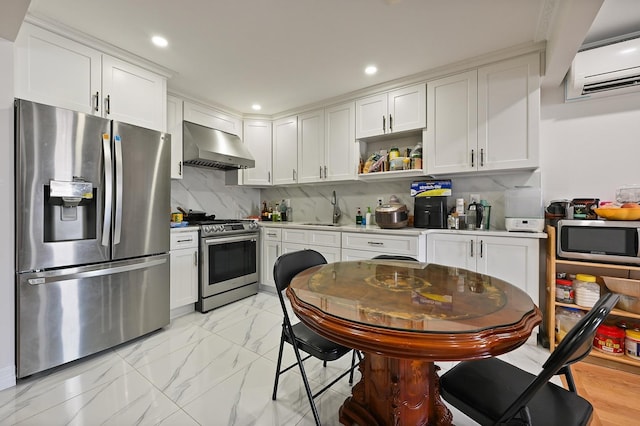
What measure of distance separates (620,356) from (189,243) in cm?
374

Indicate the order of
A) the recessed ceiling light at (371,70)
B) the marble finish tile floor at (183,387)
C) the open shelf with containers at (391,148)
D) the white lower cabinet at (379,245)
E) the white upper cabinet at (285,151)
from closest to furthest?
the marble finish tile floor at (183,387)
the white lower cabinet at (379,245)
the recessed ceiling light at (371,70)
the open shelf with containers at (391,148)
the white upper cabinet at (285,151)

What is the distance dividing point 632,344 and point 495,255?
1005 mm

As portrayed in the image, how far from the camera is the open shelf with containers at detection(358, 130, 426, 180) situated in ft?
9.73

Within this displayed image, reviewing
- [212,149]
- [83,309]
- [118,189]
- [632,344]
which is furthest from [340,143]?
[632,344]

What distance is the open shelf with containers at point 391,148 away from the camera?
2965 millimetres

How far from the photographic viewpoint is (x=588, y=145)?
2396mm

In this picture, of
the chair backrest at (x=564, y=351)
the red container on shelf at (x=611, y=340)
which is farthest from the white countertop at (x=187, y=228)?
the red container on shelf at (x=611, y=340)

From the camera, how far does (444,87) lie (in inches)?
108

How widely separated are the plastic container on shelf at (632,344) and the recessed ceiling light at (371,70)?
116 inches

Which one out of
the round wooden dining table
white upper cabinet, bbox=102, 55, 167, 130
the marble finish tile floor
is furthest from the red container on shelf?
white upper cabinet, bbox=102, 55, 167, 130

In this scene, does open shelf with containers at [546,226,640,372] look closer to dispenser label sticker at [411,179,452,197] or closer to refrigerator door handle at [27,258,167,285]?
dispenser label sticker at [411,179,452,197]

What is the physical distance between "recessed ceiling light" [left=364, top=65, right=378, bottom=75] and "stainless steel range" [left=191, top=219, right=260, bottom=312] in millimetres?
2232

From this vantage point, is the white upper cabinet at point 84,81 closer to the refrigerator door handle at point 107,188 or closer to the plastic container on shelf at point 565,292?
the refrigerator door handle at point 107,188

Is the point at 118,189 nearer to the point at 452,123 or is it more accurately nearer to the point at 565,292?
the point at 452,123
